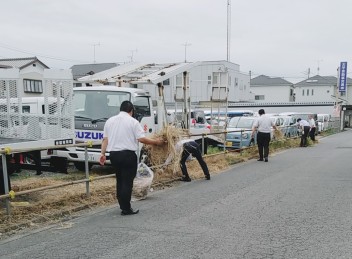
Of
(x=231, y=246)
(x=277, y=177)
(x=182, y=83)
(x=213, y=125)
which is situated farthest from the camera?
(x=213, y=125)

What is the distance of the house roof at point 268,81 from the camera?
6381 centimetres

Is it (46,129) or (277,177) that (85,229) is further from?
(277,177)

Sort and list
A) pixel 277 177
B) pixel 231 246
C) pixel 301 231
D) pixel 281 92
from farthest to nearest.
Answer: pixel 281 92 < pixel 277 177 < pixel 301 231 < pixel 231 246

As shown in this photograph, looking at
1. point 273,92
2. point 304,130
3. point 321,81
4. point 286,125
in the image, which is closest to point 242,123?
point 304,130

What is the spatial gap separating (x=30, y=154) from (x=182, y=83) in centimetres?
644

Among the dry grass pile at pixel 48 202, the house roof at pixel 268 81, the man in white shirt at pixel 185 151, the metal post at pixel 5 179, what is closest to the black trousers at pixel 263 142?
the man in white shirt at pixel 185 151

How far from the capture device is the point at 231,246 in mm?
4836

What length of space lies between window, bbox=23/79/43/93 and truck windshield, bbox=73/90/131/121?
213 cm

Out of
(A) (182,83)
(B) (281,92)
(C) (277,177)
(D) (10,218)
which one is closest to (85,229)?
(D) (10,218)

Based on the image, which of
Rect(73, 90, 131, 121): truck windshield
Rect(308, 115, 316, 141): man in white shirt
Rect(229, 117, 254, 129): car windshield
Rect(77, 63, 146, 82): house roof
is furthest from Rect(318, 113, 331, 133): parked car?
Rect(73, 90, 131, 121): truck windshield

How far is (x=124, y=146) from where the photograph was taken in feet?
20.5

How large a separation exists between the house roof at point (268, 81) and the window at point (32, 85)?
5929 cm

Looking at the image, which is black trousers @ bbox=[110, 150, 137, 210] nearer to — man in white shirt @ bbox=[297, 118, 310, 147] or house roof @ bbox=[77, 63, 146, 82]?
house roof @ bbox=[77, 63, 146, 82]

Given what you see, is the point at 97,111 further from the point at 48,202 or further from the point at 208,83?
the point at 208,83
